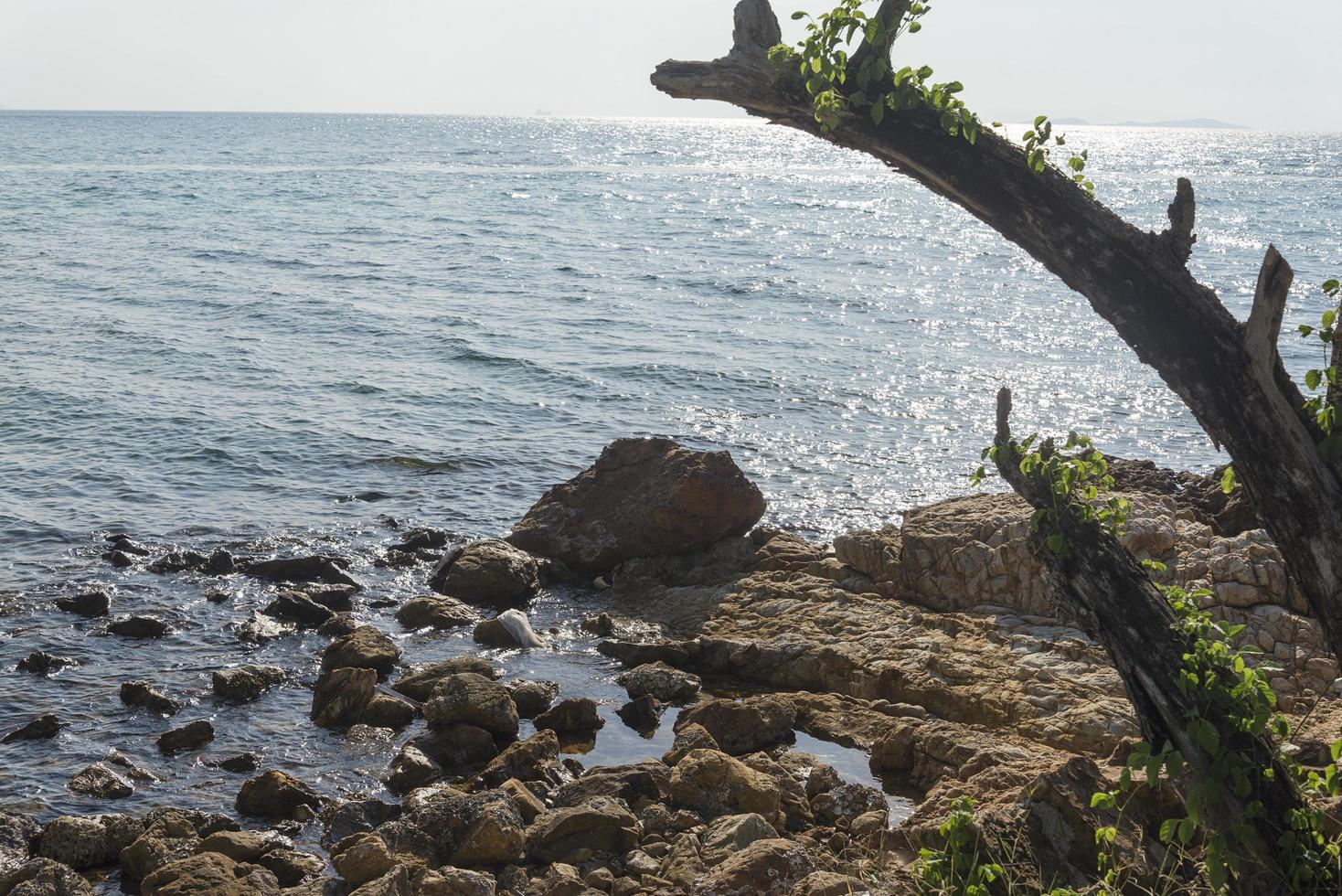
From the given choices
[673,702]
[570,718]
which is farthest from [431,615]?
[673,702]

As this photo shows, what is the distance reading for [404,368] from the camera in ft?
88.7

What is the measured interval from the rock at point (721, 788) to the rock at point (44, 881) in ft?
13.6

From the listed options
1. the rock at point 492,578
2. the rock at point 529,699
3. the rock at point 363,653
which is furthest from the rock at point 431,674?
the rock at point 492,578

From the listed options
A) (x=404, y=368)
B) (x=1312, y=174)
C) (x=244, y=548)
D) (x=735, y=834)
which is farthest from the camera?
(x=1312, y=174)

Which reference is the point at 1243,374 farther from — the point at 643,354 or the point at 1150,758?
the point at 643,354

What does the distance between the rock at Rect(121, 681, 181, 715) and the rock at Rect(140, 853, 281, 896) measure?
3350 mm

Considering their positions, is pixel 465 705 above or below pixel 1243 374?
below

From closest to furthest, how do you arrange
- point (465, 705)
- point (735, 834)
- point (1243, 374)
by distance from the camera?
point (1243, 374), point (735, 834), point (465, 705)

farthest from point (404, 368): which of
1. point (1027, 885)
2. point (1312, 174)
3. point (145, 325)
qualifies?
point (1312, 174)

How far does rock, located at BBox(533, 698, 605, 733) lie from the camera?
35.3ft

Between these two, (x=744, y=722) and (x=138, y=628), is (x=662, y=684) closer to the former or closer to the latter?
(x=744, y=722)

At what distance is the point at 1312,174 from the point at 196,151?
102 m

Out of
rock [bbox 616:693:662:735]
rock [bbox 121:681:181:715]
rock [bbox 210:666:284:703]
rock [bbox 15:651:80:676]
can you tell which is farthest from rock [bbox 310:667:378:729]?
rock [bbox 15:651:80:676]

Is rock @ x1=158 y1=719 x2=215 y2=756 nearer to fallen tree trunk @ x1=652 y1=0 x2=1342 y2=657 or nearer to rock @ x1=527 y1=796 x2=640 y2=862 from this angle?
rock @ x1=527 y1=796 x2=640 y2=862
